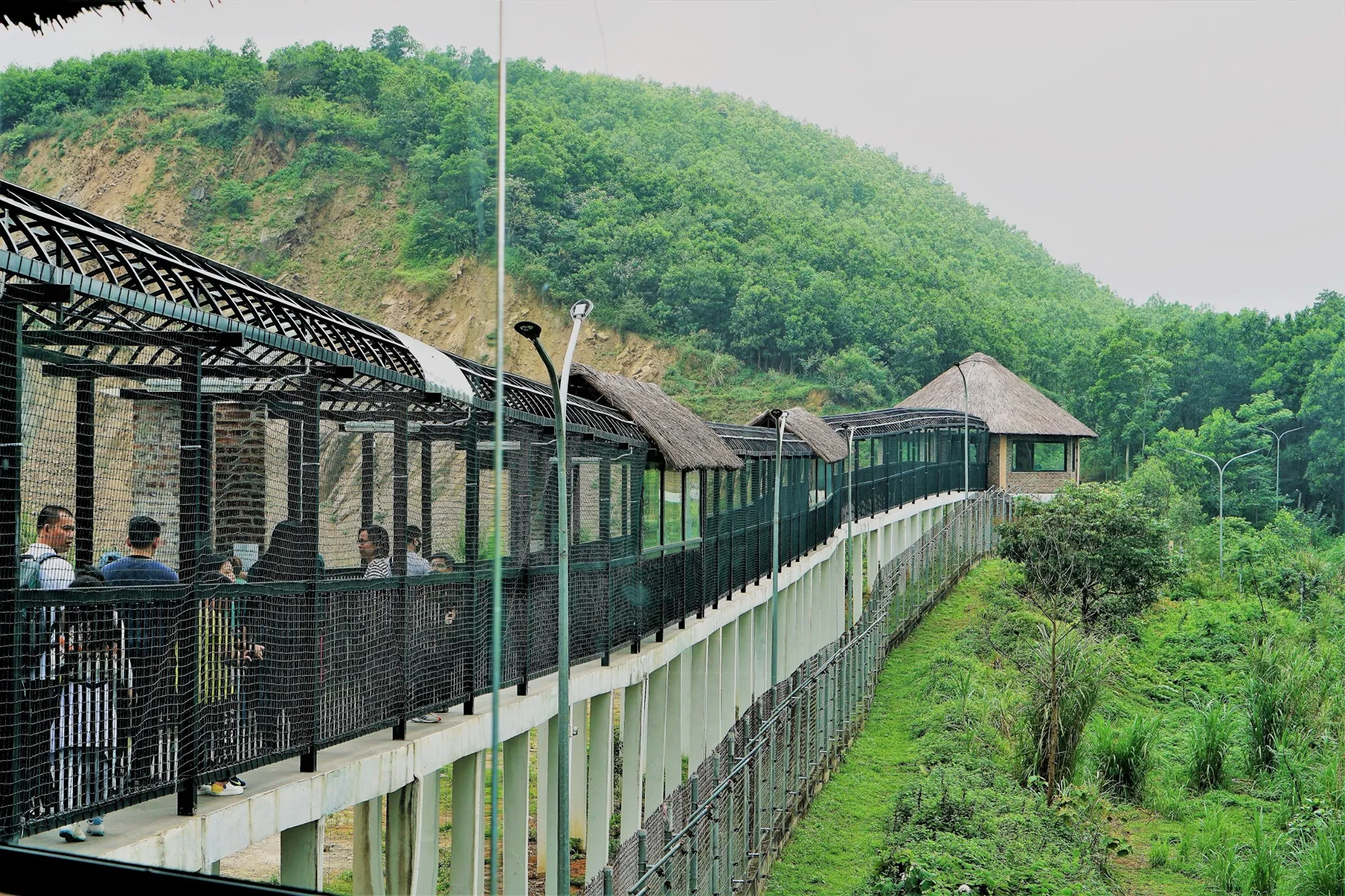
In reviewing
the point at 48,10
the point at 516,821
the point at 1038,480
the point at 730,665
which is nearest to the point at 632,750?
the point at 516,821

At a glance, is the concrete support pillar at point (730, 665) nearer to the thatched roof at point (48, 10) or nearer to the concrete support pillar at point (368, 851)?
the concrete support pillar at point (368, 851)

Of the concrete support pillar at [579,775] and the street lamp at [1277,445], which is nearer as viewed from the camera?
the concrete support pillar at [579,775]

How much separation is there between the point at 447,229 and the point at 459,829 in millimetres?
10530

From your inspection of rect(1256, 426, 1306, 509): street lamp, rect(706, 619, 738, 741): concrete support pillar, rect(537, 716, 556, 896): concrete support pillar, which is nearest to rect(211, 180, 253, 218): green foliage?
rect(706, 619, 738, 741): concrete support pillar

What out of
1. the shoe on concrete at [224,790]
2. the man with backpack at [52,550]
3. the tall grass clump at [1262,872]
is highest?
the man with backpack at [52,550]

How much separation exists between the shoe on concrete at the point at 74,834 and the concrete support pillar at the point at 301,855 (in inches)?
47.1

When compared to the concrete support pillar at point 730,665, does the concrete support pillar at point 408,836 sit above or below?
above

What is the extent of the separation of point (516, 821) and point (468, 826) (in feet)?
4.27

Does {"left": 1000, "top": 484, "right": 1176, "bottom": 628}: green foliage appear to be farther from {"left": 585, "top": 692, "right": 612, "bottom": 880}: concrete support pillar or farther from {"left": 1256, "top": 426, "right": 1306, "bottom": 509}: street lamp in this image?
{"left": 1256, "top": 426, "right": 1306, "bottom": 509}: street lamp

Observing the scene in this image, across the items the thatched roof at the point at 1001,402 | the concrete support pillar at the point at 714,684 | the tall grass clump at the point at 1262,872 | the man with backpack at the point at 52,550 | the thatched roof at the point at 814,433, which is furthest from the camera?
the thatched roof at the point at 1001,402

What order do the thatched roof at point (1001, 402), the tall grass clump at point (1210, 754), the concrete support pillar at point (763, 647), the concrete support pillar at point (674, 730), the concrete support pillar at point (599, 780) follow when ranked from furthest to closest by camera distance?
1. the thatched roof at point (1001, 402)
2. the concrete support pillar at point (763, 647)
3. the tall grass clump at point (1210, 754)
4. the concrete support pillar at point (674, 730)
5. the concrete support pillar at point (599, 780)

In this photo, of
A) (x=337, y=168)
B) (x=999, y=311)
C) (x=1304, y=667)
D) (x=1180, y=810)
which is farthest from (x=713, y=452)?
(x=999, y=311)

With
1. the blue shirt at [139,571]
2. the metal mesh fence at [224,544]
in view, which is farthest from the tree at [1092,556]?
the blue shirt at [139,571]

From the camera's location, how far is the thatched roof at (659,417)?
10.9 m
